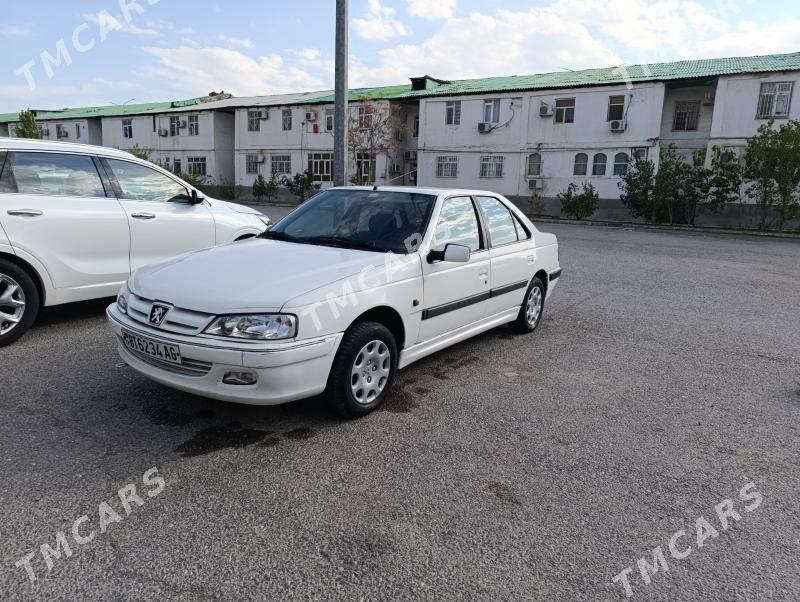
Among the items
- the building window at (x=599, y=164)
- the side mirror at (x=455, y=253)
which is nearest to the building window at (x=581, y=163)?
the building window at (x=599, y=164)

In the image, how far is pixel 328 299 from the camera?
11.1 ft

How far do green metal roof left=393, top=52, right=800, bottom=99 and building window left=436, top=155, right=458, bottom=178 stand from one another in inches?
143

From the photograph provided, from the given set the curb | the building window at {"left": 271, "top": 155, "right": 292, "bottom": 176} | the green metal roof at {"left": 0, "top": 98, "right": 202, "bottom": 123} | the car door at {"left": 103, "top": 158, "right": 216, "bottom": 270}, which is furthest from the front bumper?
the green metal roof at {"left": 0, "top": 98, "right": 202, "bottom": 123}

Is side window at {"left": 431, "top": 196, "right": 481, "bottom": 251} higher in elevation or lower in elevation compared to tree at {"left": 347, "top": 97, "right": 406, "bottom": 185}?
lower

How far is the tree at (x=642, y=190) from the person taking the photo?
25.5 metres

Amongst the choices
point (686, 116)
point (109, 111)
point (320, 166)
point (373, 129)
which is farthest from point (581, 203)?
point (109, 111)

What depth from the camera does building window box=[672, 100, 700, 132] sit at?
29109 millimetres

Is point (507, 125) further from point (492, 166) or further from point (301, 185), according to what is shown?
point (301, 185)

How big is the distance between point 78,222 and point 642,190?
24.9 m

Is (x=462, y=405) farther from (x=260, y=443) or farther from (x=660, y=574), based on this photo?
(x=660, y=574)

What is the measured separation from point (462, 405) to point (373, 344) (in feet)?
2.75

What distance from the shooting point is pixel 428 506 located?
2.84m

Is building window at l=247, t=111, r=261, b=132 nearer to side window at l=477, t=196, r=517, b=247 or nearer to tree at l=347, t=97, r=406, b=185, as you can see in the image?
tree at l=347, t=97, r=406, b=185

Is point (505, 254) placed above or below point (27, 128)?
below
